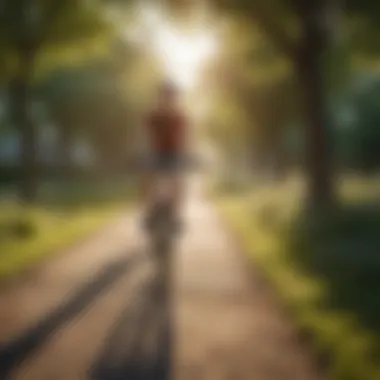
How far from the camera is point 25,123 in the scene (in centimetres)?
154

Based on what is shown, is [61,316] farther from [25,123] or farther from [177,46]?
[177,46]

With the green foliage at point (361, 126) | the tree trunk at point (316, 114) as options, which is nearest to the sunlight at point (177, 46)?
the tree trunk at point (316, 114)

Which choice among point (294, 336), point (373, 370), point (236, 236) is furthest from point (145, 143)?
point (373, 370)

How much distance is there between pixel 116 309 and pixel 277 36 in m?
0.72

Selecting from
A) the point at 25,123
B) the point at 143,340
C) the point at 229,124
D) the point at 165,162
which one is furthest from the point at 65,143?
the point at 143,340

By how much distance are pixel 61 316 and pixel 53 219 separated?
9.0 inches

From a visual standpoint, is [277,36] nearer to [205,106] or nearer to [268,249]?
[205,106]

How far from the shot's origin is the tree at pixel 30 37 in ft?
4.99

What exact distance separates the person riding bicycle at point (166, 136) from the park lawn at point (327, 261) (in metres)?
0.14

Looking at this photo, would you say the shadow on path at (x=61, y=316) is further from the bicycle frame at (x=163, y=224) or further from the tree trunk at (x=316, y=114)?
the tree trunk at (x=316, y=114)

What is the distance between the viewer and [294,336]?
1.42 m

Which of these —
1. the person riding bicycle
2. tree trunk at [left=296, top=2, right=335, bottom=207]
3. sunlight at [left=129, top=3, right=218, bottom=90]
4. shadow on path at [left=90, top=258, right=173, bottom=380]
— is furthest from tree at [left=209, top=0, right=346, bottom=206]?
shadow on path at [left=90, top=258, right=173, bottom=380]

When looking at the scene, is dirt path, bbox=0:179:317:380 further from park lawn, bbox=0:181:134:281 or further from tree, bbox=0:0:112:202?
tree, bbox=0:0:112:202

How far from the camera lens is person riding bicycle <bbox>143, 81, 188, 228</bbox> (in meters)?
1.44
